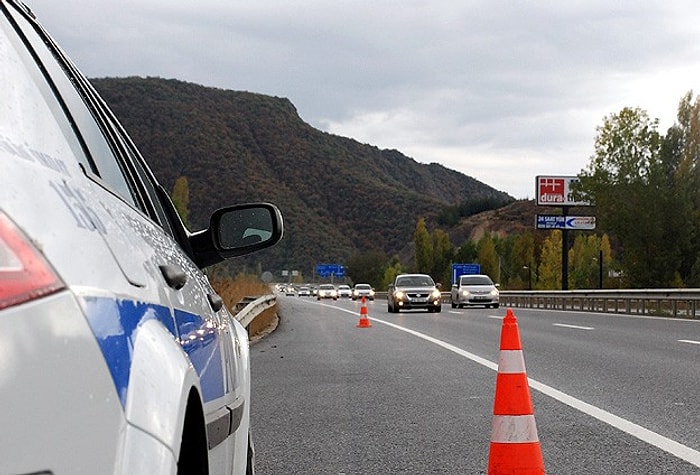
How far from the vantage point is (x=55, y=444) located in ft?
4.40

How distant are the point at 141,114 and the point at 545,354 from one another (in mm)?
143038

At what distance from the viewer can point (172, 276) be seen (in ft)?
8.46

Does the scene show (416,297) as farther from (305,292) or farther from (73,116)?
(305,292)

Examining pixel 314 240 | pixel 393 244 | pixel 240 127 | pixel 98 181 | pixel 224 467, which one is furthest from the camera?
pixel 393 244

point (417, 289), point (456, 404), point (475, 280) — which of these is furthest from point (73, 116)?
point (475, 280)

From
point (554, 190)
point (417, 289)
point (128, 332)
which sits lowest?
point (128, 332)

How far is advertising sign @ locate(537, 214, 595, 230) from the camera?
253ft

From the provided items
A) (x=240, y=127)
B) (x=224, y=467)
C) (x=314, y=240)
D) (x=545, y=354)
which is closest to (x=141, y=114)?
(x=240, y=127)

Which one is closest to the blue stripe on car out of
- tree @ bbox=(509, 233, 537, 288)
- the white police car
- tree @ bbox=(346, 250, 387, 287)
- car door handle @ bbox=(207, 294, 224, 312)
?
the white police car

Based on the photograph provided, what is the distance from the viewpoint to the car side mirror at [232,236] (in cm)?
429

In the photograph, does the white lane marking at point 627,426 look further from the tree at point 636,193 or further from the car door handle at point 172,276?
the tree at point 636,193

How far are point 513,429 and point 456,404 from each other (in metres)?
4.01

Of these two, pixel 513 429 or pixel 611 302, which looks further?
pixel 611 302

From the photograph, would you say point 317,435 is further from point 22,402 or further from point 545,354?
point 545,354
